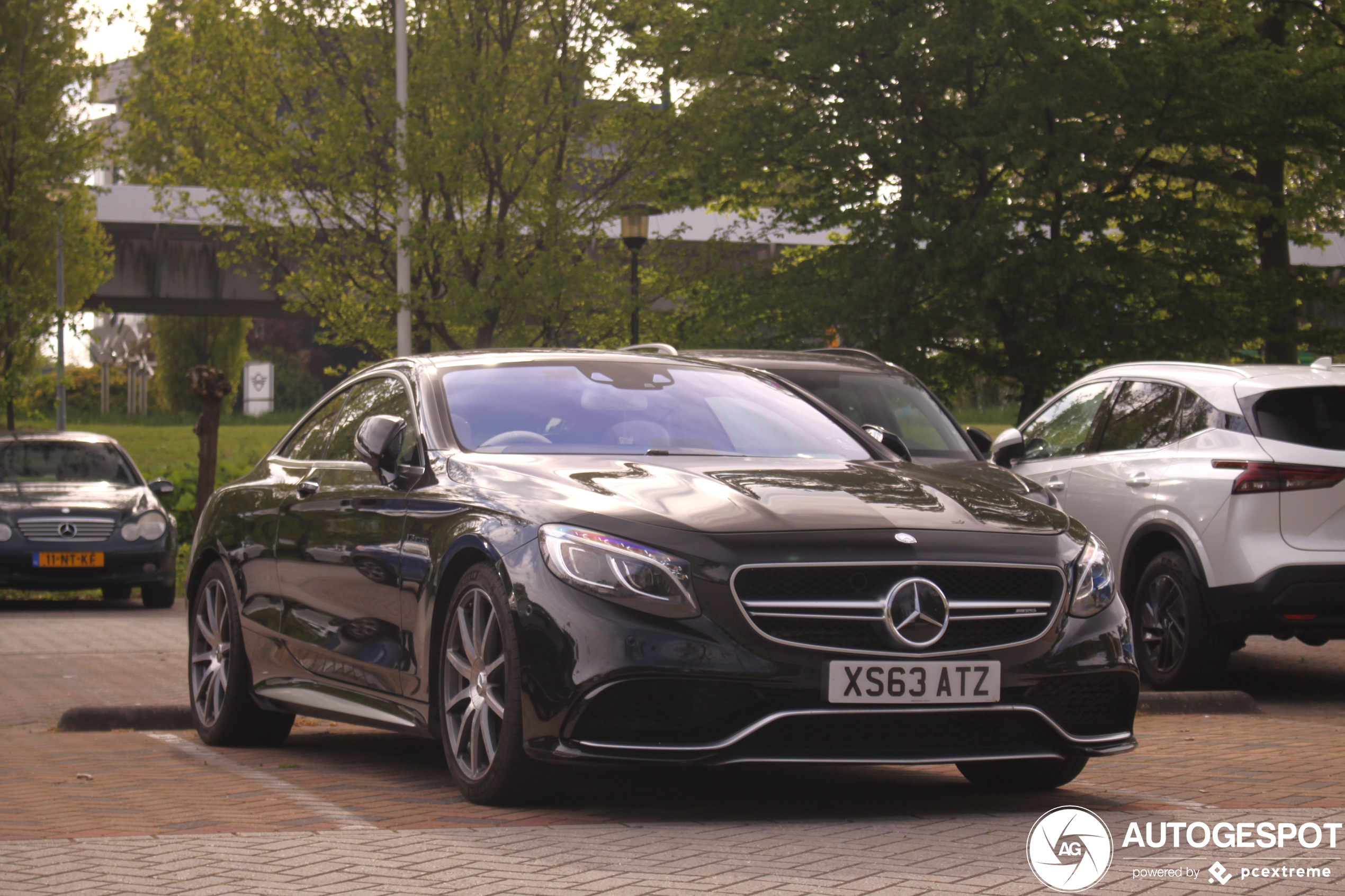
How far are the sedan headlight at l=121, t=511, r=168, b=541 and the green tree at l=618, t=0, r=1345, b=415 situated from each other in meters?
9.45

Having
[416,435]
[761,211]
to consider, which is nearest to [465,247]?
[761,211]

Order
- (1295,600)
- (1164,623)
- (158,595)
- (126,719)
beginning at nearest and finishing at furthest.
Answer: (126,719) → (1295,600) → (1164,623) → (158,595)

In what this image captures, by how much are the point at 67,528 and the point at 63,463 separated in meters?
1.33

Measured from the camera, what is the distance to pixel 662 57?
24078 mm

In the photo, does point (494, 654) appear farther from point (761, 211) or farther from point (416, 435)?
point (761, 211)

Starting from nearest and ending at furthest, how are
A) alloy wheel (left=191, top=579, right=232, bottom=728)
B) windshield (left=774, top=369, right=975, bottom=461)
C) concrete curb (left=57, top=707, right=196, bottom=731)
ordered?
alloy wheel (left=191, top=579, right=232, bottom=728) → concrete curb (left=57, top=707, right=196, bottom=731) → windshield (left=774, top=369, right=975, bottom=461)

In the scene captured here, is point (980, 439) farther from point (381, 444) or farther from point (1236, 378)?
point (381, 444)

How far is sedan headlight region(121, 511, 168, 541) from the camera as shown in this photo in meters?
17.4

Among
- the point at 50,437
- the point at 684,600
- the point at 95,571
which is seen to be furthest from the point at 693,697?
the point at 50,437

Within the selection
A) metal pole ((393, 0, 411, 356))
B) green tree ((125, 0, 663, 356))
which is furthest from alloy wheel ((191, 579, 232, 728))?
green tree ((125, 0, 663, 356))

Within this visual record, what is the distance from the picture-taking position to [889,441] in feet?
24.8

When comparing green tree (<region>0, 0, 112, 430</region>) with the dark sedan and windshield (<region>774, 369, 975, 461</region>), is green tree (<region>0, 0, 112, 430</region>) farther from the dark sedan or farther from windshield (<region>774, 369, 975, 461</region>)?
windshield (<region>774, 369, 975, 461</region>)

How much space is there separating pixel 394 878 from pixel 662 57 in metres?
20.5

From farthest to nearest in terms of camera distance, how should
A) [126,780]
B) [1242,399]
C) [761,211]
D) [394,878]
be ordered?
[761,211] → [1242,399] → [126,780] → [394,878]
